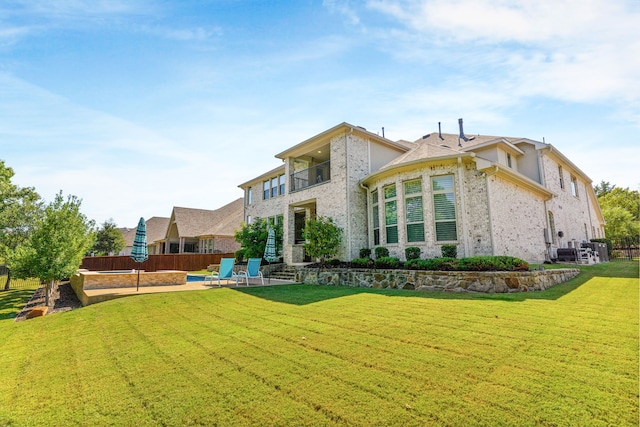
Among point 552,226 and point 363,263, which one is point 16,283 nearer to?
point 363,263

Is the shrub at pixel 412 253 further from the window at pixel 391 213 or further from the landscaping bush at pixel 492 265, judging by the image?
the landscaping bush at pixel 492 265

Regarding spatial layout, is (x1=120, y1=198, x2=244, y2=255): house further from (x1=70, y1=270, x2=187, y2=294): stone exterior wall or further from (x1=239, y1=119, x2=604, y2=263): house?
(x1=70, y1=270, x2=187, y2=294): stone exterior wall

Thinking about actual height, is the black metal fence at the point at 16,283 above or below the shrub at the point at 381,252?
below

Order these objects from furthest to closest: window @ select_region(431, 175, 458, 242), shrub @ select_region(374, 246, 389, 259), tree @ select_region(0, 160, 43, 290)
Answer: tree @ select_region(0, 160, 43, 290) < shrub @ select_region(374, 246, 389, 259) < window @ select_region(431, 175, 458, 242)

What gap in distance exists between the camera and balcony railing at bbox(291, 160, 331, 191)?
1689cm

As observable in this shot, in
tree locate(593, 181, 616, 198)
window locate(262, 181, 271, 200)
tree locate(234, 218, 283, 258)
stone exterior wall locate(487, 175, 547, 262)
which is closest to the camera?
stone exterior wall locate(487, 175, 547, 262)

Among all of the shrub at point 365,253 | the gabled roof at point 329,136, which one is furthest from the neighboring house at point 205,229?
the shrub at point 365,253

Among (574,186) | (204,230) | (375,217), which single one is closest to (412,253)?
(375,217)

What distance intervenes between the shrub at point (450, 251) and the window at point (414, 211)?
938mm

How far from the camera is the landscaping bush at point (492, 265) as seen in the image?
330 inches

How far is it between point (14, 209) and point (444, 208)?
31400 mm

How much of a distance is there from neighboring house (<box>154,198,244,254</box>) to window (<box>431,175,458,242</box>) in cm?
1964

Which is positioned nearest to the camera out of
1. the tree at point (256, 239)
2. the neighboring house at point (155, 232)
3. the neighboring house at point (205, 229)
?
the tree at point (256, 239)

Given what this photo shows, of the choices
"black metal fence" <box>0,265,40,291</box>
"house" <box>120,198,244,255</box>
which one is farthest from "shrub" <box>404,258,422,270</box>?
"black metal fence" <box>0,265,40,291</box>
